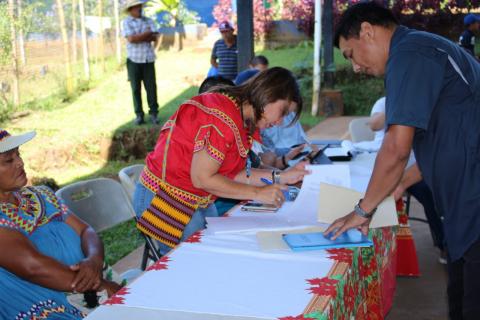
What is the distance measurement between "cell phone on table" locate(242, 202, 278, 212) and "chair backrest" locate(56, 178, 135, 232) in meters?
0.68

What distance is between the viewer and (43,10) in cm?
853

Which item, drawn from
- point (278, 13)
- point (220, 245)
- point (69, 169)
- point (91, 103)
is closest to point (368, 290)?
point (220, 245)

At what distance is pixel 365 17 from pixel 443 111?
1.23ft

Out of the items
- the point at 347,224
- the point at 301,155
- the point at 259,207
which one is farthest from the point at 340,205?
the point at 301,155

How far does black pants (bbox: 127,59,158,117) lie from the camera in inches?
308

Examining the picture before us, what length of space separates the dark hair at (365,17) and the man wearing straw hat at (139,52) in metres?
6.05

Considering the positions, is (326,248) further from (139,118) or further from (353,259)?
(139,118)

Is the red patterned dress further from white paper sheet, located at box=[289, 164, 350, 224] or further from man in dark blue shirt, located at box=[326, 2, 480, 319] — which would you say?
man in dark blue shirt, located at box=[326, 2, 480, 319]

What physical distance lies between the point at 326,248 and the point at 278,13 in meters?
14.0

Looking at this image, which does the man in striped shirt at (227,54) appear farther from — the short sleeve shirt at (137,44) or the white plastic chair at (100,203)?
the white plastic chair at (100,203)

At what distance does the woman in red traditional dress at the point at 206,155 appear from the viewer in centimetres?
226

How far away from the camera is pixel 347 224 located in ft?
6.46

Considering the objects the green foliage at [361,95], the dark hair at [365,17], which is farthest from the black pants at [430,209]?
the green foliage at [361,95]

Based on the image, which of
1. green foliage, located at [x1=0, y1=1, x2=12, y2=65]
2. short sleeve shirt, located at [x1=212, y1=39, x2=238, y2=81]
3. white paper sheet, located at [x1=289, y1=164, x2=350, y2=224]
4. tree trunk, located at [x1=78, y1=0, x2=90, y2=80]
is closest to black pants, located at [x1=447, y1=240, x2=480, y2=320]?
white paper sheet, located at [x1=289, y1=164, x2=350, y2=224]
